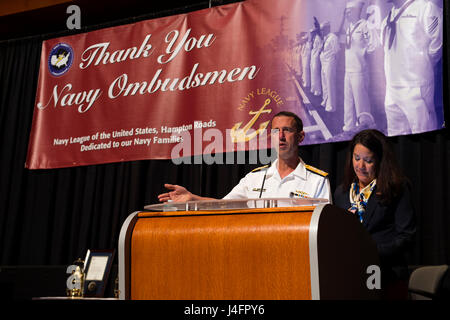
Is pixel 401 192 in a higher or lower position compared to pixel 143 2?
lower

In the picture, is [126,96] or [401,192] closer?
[401,192]

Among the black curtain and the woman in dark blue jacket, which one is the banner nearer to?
the black curtain

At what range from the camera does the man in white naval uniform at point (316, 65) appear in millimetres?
3451

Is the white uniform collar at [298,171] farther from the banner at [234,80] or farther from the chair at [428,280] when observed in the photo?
the chair at [428,280]

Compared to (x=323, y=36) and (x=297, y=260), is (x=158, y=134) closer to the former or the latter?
(x=323, y=36)

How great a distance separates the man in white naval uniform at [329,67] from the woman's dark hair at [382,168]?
0.66 meters

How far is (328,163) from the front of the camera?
3.42m

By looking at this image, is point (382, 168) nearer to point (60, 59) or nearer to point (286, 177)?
point (286, 177)

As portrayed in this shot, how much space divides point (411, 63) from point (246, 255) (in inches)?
85.8

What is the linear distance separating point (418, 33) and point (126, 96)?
222 centimetres

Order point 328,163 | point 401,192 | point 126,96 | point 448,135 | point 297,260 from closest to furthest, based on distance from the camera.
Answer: point 297,260 < point 401,192 < point 448,135 < point 328,163 < point 126,96

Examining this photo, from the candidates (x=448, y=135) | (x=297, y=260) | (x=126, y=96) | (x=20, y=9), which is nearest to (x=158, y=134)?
(x=126, y=96)

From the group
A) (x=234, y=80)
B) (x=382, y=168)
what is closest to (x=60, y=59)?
(x=234, y=80)

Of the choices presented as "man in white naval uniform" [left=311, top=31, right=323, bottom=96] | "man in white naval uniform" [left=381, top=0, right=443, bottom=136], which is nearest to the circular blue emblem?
"man in white naval uniform" [left=311, top=31, right=323, bottom=96]
